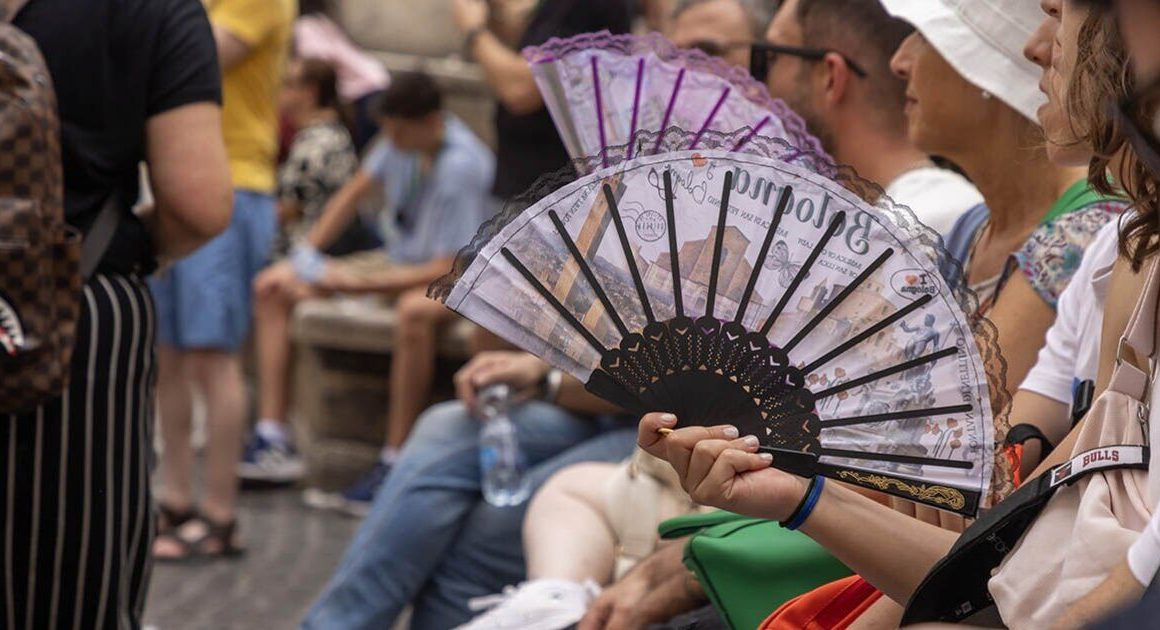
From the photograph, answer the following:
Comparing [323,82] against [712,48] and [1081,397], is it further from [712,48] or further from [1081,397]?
[1081,397]

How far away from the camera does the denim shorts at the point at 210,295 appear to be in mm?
5566

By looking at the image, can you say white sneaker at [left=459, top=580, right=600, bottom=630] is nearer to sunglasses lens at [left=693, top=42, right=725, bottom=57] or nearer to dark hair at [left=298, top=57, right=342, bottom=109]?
sunglasses lens at [left=693, top=42, right=725, bottom=57]

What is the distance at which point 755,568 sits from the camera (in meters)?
2.35

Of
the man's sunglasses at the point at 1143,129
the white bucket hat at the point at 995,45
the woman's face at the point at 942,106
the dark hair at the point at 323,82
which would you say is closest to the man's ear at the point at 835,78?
the woman's face at the point at 942,106

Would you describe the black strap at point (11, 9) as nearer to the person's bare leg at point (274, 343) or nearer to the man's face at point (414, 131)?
the man's face at point (414, 131)

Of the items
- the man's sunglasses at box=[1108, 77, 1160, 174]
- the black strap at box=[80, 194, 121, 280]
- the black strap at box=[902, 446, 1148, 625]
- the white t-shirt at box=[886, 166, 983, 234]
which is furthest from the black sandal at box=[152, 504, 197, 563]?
the man's sunglasses at box=[1108, 77, 1160, 174]

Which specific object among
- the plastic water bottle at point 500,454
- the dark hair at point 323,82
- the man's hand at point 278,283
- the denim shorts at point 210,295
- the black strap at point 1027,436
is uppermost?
the black strap at point 1027,436

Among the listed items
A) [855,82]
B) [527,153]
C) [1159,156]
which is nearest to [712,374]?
[1159,156]

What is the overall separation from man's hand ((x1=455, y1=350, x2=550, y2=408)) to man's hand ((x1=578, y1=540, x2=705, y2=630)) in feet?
3.32

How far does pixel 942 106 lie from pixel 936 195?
12.3 inches

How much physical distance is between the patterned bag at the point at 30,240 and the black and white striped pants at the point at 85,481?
0.13m

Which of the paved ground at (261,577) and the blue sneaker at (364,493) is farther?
the blue sneaker at (364,493)

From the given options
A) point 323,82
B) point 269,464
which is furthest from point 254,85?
point 323,82

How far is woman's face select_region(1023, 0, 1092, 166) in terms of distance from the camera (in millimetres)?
2070
